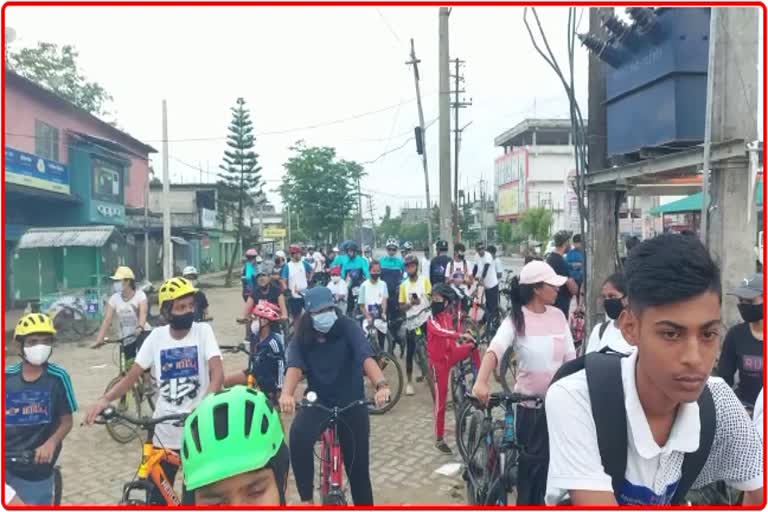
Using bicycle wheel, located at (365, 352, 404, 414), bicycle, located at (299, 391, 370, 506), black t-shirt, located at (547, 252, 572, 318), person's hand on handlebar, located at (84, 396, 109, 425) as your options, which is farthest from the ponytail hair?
black t-shirt, located at (547, 252, 572, 318)

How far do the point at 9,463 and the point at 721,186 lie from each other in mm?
5100

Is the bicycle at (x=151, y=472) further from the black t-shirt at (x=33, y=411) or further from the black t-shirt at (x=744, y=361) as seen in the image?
the black t-shirt at (x=744, y=361)

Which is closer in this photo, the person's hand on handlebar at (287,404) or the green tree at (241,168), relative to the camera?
the person's hand on handlebar at (287,404)

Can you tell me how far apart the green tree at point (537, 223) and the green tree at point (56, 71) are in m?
31.1

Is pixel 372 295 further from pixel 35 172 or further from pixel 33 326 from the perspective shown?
pixel 35 172

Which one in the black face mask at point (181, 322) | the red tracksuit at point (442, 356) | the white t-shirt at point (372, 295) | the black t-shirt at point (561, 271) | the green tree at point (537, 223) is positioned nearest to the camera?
the black face mask at point (181, 322)

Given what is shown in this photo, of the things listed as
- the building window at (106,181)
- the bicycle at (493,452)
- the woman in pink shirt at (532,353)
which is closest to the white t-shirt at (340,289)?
the bicycle at (493,452)

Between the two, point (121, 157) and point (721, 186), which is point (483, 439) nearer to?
point (721, 186)

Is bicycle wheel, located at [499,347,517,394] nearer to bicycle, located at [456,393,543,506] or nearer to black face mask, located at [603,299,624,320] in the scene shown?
bicycle, located at [456,393,543,506]

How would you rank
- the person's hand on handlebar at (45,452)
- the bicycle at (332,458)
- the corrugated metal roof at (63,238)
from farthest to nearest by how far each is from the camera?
the corrugated metal roof at (63,238) < the bicycle at (332,458) < the person's hand on handlebar at (45,452)

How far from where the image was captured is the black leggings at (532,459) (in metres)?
3.07

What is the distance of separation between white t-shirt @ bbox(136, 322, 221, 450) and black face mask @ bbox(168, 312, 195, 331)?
0.16 ft

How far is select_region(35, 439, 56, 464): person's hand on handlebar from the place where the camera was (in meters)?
3.09

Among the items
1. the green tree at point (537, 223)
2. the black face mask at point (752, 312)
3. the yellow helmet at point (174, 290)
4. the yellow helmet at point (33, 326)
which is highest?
the green tree at point (537, 223)
